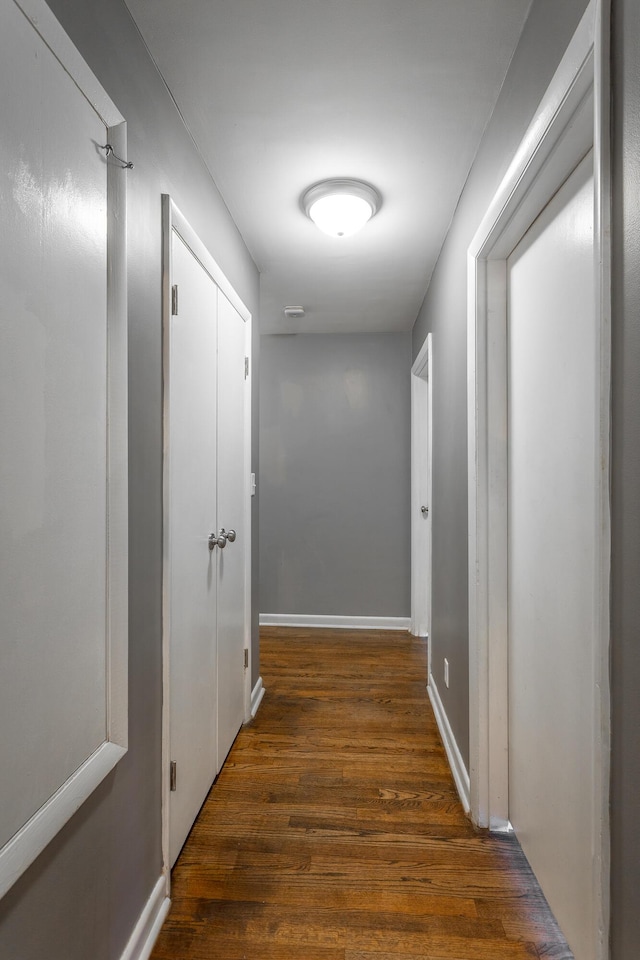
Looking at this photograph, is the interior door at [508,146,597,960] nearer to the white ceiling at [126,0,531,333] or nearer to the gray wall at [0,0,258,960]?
the white ceiling at [126,0,531,333]

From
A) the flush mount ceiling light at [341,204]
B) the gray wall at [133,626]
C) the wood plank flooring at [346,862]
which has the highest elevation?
the flush mount ceiling light at [341,204]

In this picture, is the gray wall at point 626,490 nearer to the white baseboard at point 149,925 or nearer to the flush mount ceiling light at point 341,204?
the white baseboard at point 149,925

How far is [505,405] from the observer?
6.10 ft

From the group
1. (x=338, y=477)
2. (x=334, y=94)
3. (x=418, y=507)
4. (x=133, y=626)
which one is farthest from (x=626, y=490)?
(x=338, y=477)

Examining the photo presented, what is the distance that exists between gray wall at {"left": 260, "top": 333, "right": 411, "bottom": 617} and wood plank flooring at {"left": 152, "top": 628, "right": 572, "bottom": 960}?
174 centimetres

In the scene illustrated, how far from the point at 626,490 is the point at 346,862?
1.50 m

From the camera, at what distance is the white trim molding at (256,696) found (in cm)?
275

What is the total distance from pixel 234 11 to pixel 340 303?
2.39 metres

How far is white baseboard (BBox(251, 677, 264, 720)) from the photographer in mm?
2761

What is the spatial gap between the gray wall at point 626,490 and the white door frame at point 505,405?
0.05 feet

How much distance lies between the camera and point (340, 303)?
3.69 m

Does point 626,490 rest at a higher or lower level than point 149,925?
higher

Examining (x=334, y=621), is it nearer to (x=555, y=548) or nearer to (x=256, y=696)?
(x=256, y=696)

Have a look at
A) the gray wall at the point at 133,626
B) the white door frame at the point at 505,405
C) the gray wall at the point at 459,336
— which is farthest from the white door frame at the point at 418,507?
the gray wall at the point at 133,626
